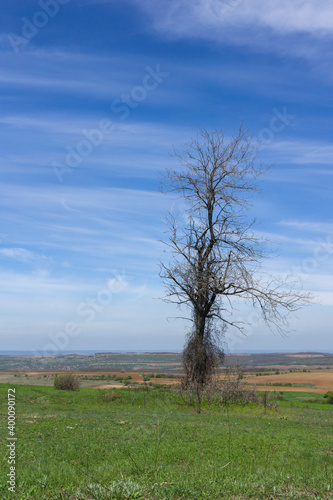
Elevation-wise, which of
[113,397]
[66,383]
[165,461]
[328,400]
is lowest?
[328,400]

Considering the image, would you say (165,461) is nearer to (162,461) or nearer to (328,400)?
(162,461)

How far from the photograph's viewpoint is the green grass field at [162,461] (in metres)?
5.54

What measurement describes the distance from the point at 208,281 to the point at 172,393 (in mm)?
6225

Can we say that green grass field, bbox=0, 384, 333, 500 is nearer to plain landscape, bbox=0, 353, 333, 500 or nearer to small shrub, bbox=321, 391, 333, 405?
plain landscape, bbox=0, 353, 333, 500

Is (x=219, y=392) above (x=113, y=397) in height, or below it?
above

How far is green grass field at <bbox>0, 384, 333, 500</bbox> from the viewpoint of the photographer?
5535 mm

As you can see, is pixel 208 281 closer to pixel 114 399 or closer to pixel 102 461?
pixel 114 399

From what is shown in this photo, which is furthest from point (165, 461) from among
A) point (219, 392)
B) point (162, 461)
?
point (219, 392)

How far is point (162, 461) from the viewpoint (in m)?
7.49

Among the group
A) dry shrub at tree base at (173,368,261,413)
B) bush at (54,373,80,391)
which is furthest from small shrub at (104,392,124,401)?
bush at (54,373,80,391)

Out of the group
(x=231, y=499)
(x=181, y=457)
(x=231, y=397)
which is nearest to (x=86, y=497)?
(x=231, y=499)

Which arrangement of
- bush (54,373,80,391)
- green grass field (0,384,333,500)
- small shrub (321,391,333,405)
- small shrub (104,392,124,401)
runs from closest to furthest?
green grass field (0,384,333,500)
small shrub (104,392,124,401)
bush (54,373,80,391)
small shrub (321,391,333,405)

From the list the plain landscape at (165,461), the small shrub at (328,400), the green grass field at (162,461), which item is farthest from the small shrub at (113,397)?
the small shrub at (328,400)

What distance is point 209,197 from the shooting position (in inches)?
919
